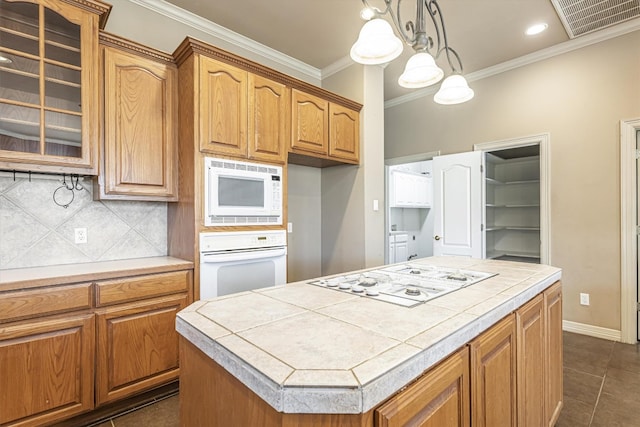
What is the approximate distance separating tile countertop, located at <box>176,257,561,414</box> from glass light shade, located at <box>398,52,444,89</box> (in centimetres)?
118

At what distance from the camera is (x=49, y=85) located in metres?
1.91

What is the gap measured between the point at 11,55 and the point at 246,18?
67.3 inches

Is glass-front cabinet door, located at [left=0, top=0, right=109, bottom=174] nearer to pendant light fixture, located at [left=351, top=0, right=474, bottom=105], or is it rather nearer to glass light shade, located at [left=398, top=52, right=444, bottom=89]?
pendant light fixture, located at [left=351, top=0, right=474, bottom=105]

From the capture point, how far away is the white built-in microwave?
7.39ft

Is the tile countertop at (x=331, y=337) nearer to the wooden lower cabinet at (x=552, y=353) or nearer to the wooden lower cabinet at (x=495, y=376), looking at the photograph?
the wooden lower cabinet at (x=495, y=376)

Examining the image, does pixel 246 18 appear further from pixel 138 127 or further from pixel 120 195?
pixel 120 195

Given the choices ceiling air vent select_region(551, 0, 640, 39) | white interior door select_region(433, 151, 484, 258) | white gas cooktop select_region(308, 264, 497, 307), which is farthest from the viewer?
white interior door select_region(433, 151, 484, 258)

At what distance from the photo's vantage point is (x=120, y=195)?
7.11 feet

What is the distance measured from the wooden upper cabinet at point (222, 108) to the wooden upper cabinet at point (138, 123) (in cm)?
32

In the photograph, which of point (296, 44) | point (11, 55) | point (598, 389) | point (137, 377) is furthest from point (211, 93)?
point (598, 389)

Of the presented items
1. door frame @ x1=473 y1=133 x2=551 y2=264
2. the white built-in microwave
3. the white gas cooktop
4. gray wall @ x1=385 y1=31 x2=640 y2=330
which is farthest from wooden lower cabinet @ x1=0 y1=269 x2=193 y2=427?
gray wall @ x1=385 y1=31 x2=640 y2=330

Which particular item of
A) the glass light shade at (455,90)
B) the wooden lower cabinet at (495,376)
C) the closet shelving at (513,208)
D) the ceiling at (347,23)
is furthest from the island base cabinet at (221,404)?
the closet shelving at (513,208)

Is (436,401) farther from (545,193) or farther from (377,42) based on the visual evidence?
(545,193)

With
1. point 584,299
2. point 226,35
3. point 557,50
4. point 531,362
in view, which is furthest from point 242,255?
→ point 557,50
